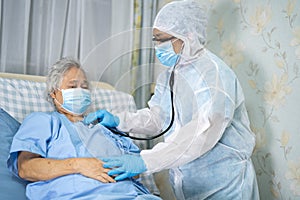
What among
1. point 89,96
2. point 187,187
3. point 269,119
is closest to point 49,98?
point 89,96

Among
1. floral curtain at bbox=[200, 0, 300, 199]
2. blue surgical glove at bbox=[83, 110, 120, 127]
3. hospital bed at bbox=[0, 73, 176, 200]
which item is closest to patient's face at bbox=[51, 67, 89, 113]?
hospital bed at bbox=[0, 73, 176, 200]

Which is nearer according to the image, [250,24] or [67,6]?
[250,24]

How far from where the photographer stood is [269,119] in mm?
1755

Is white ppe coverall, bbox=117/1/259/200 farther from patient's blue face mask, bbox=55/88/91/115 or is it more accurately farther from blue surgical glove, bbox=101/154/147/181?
patient's blue face mask, bbox=55/88/91/115

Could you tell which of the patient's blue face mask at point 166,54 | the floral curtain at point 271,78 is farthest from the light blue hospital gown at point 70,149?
the floral curtain at point 271,78

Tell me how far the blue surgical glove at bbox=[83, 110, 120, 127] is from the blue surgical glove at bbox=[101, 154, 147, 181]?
0.35ft

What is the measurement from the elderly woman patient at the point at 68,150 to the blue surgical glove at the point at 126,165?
4 cm

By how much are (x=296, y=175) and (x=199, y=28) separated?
0.79 metres

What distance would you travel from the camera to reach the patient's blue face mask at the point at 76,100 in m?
1.34

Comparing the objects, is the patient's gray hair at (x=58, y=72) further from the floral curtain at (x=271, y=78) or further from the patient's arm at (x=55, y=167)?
the floral curtain at (x=271, y=78)

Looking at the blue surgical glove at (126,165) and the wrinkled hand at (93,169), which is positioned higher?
the blue surgical glove at (126,165)

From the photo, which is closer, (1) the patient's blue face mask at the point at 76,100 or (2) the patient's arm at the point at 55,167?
(2) the patient's arm at the point at 55,167

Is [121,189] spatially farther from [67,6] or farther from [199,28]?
[67,6]

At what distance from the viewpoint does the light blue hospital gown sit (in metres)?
1.19
